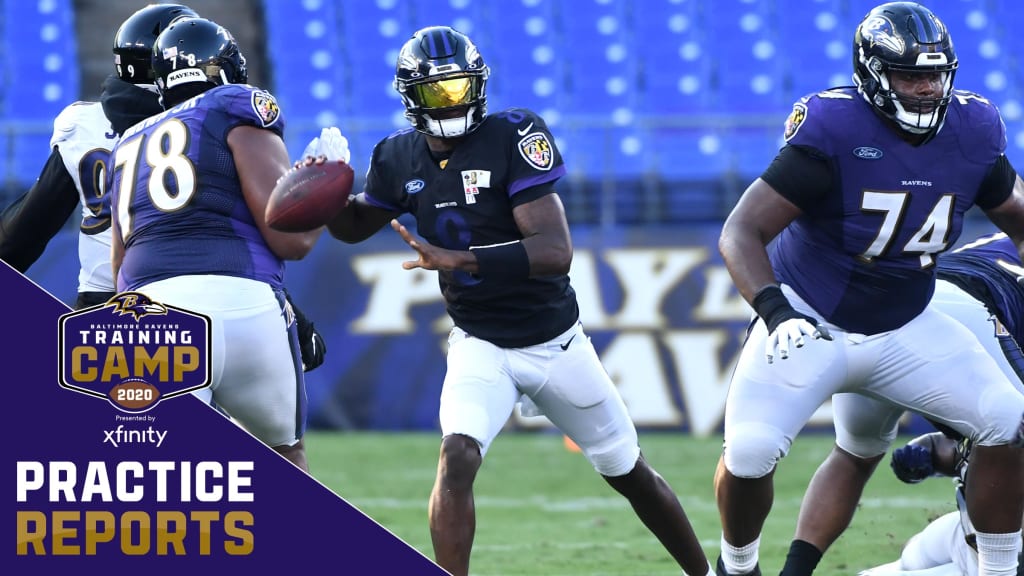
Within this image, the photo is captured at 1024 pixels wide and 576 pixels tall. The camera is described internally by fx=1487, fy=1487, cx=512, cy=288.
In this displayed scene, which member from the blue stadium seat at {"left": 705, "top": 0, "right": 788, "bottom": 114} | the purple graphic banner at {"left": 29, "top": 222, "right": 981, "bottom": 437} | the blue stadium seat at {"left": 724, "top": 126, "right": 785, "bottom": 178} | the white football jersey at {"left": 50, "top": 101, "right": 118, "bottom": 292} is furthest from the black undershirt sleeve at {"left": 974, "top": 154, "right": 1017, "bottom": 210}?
the blue stadium seat at {"left": 705, "top": 0, "right": 788, "bottom": 114}

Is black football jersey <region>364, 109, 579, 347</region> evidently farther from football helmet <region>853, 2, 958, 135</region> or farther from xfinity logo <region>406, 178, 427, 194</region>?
football helmet <region>853, 2, 958, 135</region>

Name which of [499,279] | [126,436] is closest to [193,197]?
[126,436]

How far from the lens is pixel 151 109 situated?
4.53 meters

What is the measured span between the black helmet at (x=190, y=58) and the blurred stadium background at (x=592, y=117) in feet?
17.5

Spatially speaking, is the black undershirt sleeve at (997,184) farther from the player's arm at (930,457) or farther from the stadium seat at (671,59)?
the stadium seat at (671,59)

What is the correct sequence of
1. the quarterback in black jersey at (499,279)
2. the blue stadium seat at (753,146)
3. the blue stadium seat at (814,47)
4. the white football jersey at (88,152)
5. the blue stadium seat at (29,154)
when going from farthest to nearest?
the blue stadium seat at (814,47) < the blue stadium seat at (29,154) < the blue stadium seat at (753,146) < the white football jersey at (88,152) < the quarterback in black jersey at (499,279)

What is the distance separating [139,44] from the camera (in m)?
4.49

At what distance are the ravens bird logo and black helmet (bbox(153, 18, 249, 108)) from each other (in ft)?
2.30

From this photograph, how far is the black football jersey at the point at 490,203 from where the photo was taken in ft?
14.2

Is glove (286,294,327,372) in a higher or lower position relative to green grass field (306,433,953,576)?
higher

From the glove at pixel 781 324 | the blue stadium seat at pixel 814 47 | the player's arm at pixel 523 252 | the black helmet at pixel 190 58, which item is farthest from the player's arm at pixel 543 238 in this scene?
the blue stadium seat at pixel 814 47

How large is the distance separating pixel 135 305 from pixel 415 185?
1.01m

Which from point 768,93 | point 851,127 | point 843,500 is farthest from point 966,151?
point 768,93

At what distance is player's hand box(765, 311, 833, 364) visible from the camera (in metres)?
3.91
